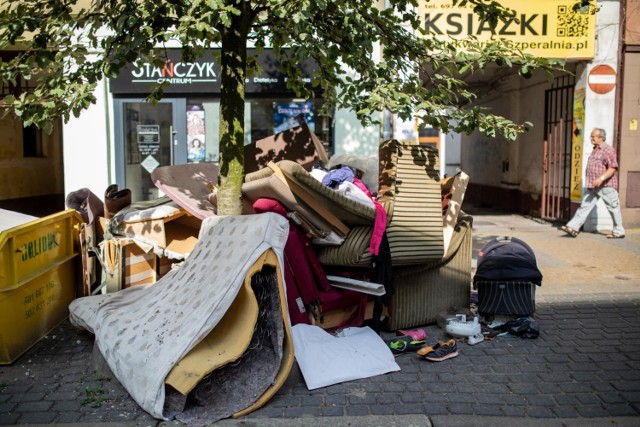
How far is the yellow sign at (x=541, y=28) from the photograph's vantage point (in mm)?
10281

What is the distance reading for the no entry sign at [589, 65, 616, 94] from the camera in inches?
411

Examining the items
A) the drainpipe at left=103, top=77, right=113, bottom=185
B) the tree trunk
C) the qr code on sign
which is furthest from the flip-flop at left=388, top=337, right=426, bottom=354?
the qr code on sign

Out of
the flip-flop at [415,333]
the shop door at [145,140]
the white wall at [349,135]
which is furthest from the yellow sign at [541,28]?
the flip-flop at [415,333]

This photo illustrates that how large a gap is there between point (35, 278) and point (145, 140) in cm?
553

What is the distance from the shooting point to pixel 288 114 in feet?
33.4

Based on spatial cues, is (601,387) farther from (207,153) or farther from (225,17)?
(207,153)

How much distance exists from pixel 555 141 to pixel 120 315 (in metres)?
9.89

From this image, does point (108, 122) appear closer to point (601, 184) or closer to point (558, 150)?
point (601, 184)

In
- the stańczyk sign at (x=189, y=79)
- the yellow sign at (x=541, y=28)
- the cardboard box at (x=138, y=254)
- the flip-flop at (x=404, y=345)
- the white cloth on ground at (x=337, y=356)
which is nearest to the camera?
the white cloth on ground at (x=337, y=356)

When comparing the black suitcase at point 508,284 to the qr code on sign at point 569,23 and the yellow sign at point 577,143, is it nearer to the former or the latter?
the yellow sign at point 577,143

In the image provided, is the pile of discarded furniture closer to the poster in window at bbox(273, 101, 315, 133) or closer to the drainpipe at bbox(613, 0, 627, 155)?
the poster in window at bbox(273, 101, 315, 133)

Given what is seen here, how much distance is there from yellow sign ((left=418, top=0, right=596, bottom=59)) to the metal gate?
3.20ft

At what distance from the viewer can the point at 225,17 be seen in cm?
379

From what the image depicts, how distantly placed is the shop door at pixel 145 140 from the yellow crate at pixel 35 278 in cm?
424
